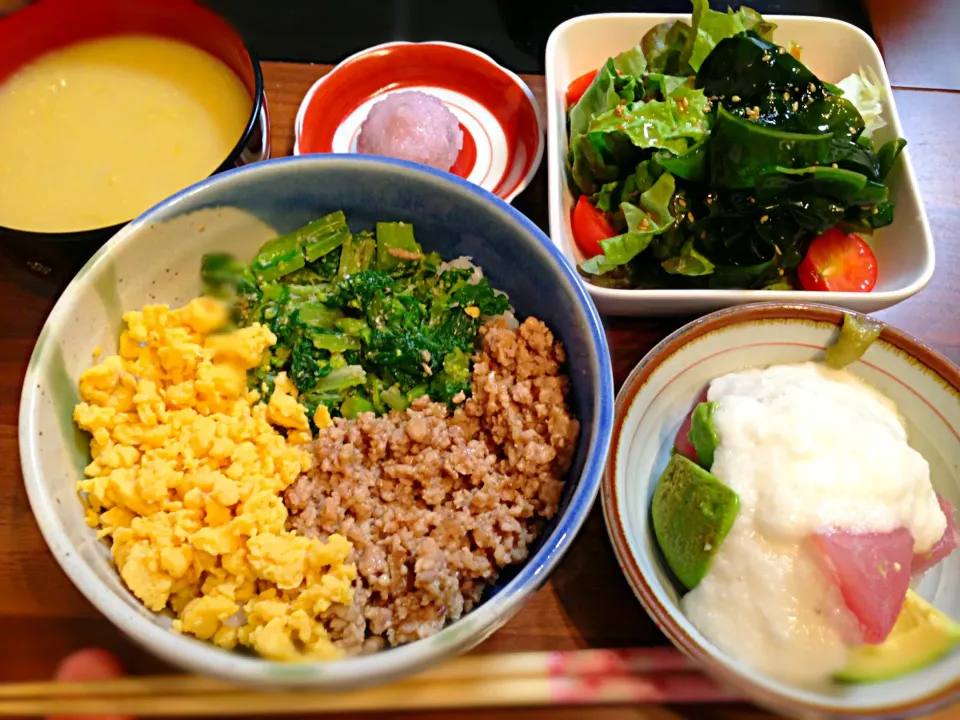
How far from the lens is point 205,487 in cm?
115

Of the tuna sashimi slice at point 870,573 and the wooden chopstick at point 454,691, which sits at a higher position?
the tuna sashimi slice at point 870,573

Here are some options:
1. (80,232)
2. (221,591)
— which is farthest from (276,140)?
(221,591)

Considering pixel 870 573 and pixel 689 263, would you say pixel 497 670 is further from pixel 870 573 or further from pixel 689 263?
pixel 689 263

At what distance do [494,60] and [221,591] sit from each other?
5.50 ft

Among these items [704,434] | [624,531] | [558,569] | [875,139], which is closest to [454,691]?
[558,569]

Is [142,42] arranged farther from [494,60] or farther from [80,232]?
[494,60]

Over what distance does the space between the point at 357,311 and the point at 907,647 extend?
45.3 inches

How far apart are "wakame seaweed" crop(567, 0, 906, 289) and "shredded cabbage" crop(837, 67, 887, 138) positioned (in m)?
0.07

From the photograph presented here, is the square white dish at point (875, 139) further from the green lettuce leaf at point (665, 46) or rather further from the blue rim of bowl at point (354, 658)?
the blue rim of bowl at point (354, 658)

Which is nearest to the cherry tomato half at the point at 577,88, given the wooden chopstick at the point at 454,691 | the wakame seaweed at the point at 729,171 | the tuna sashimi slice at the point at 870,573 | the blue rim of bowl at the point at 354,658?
the wakame seaweed at the point at 729,171

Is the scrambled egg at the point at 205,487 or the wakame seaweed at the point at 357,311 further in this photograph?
the wakame seaweed at the point at 357,311

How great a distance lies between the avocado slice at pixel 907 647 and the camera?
3.67 feet

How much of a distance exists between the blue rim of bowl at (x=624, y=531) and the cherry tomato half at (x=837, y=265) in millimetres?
232

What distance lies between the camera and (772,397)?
1.34m
